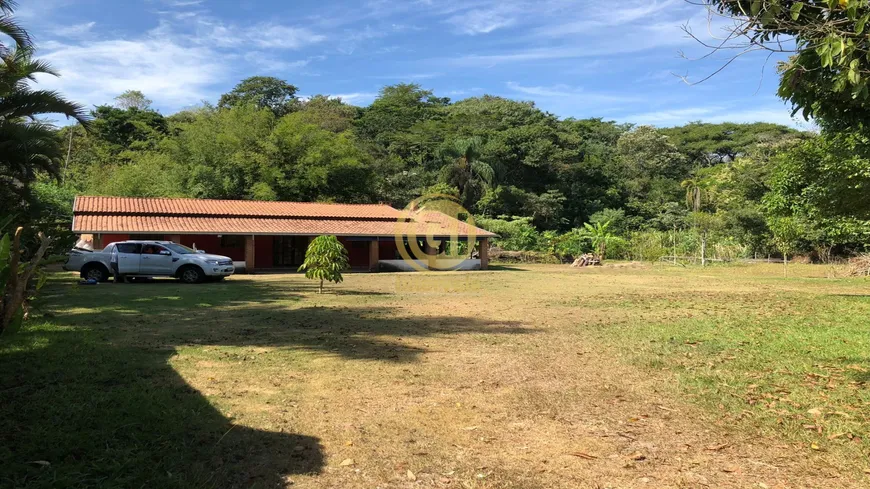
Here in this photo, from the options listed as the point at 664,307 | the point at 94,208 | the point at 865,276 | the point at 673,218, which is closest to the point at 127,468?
the point at 664,307

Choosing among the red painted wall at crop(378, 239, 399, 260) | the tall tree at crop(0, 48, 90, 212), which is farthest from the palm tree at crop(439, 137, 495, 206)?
the tall tree at crop(0, 48, 90, 212)

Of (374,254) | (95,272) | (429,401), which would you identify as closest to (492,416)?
(429,401)

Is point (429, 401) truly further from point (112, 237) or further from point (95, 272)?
point (112, 237)

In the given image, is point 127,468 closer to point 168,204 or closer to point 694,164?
point 168,204

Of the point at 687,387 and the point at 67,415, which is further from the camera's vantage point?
the point at 687,387

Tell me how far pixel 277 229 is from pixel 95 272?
8.98 metres

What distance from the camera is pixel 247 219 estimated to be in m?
28.1

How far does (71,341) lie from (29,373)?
74.3 inches

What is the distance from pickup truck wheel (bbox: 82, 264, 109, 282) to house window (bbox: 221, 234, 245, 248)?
8.54m

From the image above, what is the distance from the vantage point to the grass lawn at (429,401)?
3.75m

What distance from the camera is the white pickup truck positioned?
18688 millimetres

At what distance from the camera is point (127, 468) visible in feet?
11.8

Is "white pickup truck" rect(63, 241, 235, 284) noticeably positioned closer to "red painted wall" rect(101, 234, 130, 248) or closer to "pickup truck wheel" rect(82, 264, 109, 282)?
"pickup truck wheel" rect(82, 264, 109, 282)

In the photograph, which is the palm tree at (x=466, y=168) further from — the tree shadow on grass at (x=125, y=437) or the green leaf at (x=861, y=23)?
the green leaf at (x=861, y=23)
